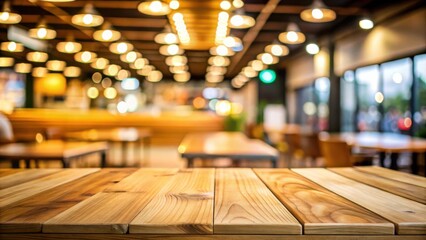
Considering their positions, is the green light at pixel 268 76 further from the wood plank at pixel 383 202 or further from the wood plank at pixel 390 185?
the wood plank at pixel 383 202

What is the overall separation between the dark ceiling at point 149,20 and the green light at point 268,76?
3.35m

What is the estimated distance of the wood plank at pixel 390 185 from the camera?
3.99 ft

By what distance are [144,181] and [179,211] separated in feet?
1.56

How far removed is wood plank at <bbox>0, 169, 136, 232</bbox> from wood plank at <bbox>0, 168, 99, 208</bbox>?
0.11ft

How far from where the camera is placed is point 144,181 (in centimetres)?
145

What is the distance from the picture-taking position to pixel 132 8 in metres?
8.30

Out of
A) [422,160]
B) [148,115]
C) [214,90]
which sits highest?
[214,90]

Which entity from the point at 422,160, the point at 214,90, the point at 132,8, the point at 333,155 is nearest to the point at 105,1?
the point at 132,8

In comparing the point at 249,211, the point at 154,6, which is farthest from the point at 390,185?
the point at 154,6

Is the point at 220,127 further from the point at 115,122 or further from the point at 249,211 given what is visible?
the point at 249,211

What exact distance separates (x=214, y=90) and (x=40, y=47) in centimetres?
1154

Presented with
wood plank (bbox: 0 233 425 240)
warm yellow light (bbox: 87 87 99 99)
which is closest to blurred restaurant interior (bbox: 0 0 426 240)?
wood plank (bbox: 0 233 425 240)

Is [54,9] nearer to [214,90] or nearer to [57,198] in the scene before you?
[57,198]

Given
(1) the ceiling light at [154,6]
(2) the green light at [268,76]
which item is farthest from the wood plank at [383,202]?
(2) the green light at [268,76]
